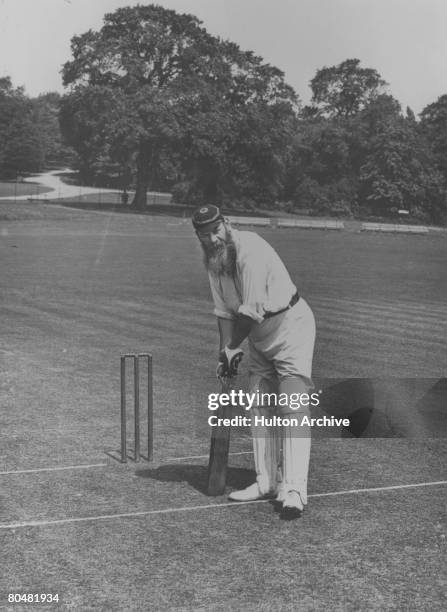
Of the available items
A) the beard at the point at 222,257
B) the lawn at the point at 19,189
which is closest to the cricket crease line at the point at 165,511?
the beard at the point at 222,257

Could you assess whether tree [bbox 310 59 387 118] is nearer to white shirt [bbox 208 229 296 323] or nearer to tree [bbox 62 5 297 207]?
tree [bbox 62 5 297 207]

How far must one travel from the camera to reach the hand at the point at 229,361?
646 centimetres

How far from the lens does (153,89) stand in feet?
193

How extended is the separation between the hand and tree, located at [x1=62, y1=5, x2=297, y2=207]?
52471 mm

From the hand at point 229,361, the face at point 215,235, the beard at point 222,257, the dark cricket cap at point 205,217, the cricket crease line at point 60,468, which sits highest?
the dark cricket cap at point 205,217

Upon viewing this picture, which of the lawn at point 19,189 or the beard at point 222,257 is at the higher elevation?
the beard at point 222,257

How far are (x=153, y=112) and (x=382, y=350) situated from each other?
45758 mm

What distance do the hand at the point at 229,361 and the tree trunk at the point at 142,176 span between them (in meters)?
56.0

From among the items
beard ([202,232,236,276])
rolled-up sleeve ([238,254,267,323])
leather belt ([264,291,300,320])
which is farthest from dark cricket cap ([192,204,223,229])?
leather belt ([264,291,300,320])

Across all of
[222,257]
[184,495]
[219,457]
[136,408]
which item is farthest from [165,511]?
[222,257]

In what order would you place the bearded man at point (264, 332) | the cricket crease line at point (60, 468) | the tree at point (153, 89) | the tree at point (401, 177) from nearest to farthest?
the bearded man at point (264, 332) → the cricket crease line at point (60, 468) → the tree at point (153, 89) → the tree at point (401, 177)

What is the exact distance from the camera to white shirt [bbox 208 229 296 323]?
6.26 meters

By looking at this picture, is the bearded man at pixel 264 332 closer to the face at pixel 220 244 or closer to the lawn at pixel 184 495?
the face at pixel 220 244

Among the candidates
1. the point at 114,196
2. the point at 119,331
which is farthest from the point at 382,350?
the point at 114,196
